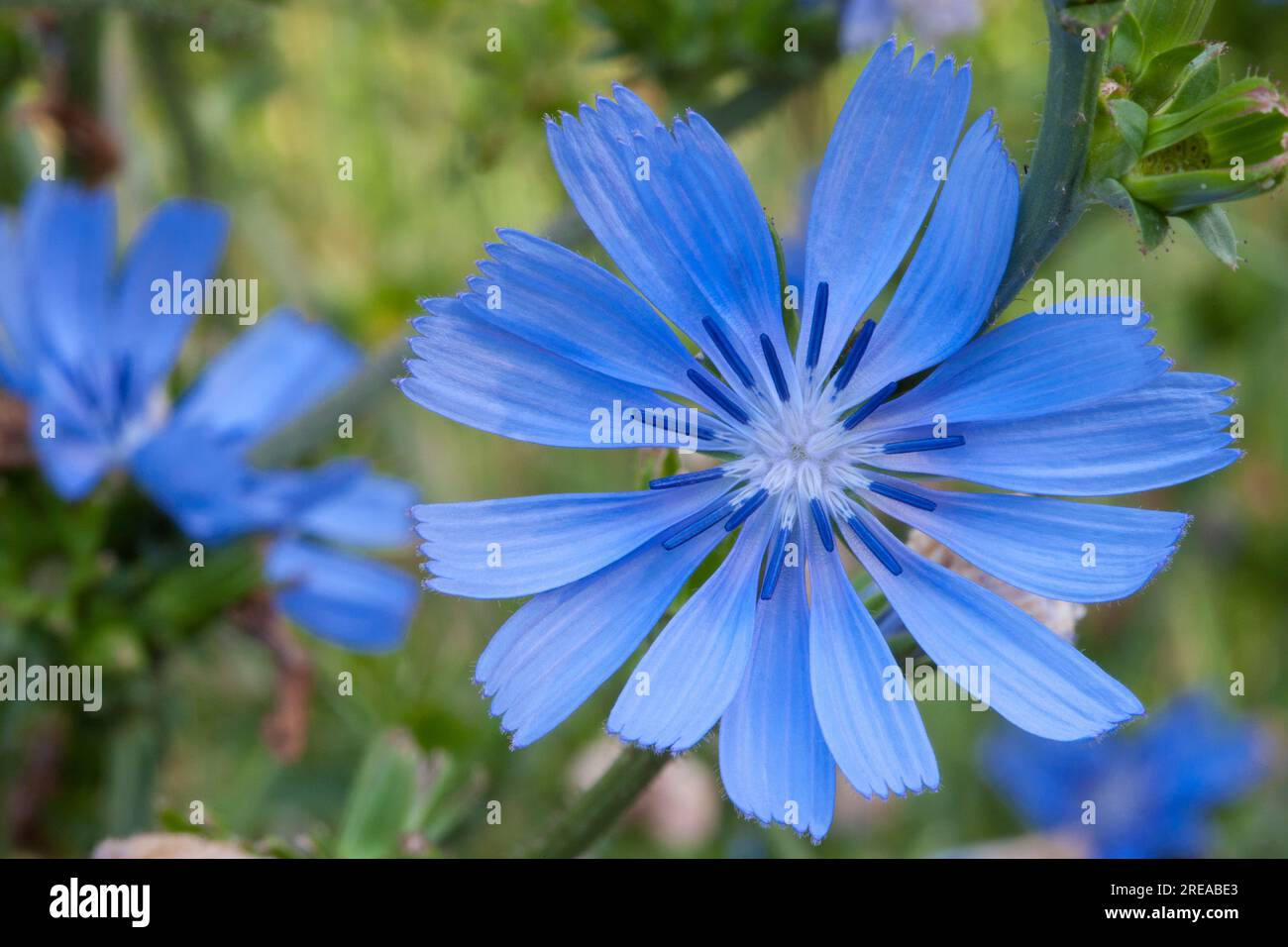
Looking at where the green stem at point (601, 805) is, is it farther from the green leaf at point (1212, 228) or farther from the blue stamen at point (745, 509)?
the green leaf at point (1212, 228)

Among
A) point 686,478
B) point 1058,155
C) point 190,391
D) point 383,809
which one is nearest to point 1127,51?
point 1058,155

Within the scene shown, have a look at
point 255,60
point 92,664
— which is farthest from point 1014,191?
point 255,60

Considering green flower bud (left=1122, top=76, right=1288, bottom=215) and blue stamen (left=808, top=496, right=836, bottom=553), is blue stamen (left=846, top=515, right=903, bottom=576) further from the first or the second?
green flower bud (left=1122, top=76, right=1288, bottom=215)

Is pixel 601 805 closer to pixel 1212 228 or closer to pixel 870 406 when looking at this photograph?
pixel 870 406

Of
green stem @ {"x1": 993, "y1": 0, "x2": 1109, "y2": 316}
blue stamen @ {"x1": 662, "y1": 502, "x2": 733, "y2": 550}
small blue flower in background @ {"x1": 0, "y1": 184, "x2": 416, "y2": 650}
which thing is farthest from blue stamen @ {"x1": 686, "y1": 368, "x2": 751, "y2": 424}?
small blue flower in background @ {"x1": 0, "y1": 184, "x2": 416, "y2": 650}

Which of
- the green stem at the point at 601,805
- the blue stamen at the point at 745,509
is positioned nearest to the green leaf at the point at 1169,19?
the blue stamen at the point at 745,509
